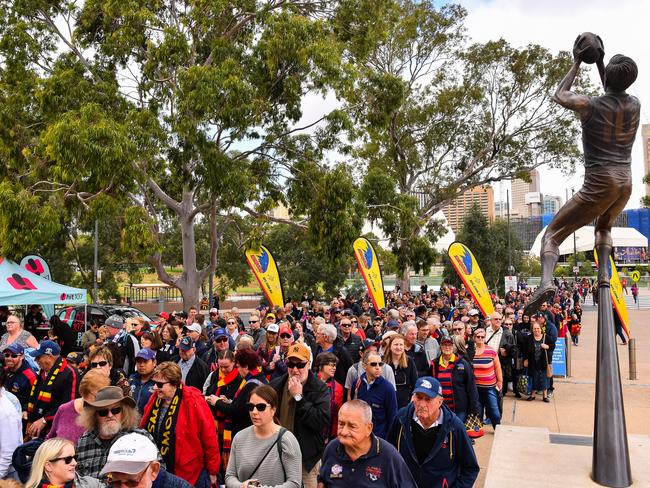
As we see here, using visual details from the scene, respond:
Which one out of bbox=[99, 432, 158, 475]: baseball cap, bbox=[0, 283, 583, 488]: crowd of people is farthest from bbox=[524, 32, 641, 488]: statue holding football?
bbox=[99, 432, 158, 475]: baseball cap

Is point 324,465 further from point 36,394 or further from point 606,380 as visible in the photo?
point 36,394

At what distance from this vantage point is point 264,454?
3492 millimetres

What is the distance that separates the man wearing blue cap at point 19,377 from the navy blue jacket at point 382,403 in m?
3.47

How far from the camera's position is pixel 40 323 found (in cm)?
1464

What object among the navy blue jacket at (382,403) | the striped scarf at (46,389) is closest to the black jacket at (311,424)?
the navy blue jacket at (382,403)

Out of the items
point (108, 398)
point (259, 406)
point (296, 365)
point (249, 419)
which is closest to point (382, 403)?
point (296, 365)

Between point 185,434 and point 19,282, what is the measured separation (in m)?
10.1

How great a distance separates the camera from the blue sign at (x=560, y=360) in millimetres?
11938

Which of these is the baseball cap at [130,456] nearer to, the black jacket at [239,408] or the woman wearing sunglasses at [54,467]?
the woman wearing sunglasses at [54,467]

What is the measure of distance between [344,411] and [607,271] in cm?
331

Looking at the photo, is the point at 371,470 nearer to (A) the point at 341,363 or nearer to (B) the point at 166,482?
(B) the point at 166,482

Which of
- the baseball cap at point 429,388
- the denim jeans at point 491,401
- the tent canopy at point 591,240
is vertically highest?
the tent canopy at point 591,240

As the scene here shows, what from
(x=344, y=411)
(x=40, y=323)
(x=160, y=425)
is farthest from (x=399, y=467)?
(x=40, y=323)

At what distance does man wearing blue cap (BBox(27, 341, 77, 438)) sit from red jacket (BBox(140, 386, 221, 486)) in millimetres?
1836
